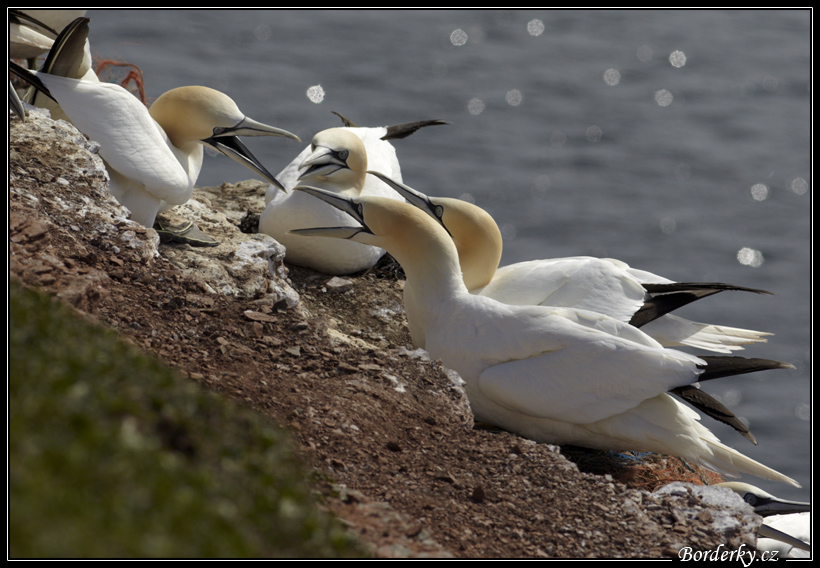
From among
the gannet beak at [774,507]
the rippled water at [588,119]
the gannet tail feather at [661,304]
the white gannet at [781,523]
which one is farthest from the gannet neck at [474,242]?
the rippled water at [588,119]

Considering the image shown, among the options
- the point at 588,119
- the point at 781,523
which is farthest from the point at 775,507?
the point at 588,119

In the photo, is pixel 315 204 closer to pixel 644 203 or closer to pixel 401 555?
pixel 401 555

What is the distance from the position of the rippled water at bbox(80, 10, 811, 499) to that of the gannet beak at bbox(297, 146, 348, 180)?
22.9 feet

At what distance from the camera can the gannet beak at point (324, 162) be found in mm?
7043

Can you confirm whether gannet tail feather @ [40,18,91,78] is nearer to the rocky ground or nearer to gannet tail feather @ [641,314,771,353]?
the rocky ground

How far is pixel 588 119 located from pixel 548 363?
47.7 feet

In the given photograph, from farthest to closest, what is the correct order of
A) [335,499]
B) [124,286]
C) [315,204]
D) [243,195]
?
[243,195], [315,204], [124,286], [335,499]

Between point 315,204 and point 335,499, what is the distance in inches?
155

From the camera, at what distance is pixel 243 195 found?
8.51 meters

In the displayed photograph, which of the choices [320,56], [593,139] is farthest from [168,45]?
[593,139]

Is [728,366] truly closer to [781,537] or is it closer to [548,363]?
[781,537]

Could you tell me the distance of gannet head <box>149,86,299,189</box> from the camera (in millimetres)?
6324

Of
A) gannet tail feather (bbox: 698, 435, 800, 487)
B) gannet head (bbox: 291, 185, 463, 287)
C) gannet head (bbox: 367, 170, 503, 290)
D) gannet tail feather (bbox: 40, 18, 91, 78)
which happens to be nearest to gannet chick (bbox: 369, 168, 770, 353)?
gannet head (bbox: 367, 170, 503, 290)

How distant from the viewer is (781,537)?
5.64m
